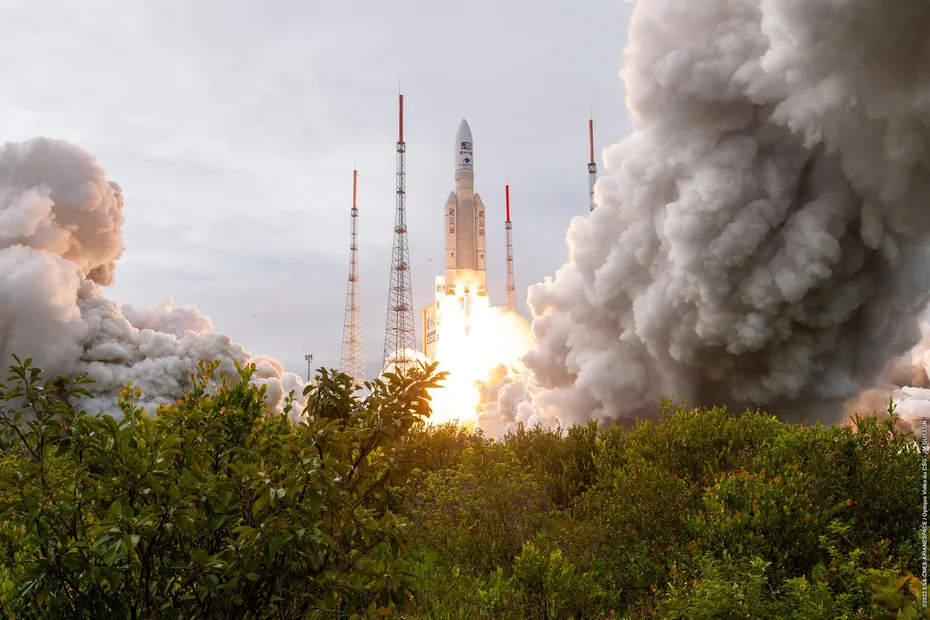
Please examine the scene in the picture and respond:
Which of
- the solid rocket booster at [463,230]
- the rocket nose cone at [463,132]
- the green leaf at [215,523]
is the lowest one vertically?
the green leaf at [215,523]

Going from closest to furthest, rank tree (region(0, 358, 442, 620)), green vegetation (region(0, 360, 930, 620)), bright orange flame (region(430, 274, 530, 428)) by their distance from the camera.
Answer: tree (region(0, 358, 442, 620)) < green vegetation (region(0, 360, 930, 620)) < bright orange flame (region(430, 274, 530, 428))

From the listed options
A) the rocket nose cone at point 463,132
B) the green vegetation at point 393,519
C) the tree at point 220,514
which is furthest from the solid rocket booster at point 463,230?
the tree at point 220,514

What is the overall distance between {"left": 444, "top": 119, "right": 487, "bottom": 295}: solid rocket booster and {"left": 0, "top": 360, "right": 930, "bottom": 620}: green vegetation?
30.3m

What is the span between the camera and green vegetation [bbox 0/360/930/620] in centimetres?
404

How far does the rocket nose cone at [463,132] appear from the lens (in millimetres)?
43469

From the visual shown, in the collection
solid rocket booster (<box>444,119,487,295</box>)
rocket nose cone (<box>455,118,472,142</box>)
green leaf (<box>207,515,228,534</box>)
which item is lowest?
green leaf (<box>207,515,228,534</box>)

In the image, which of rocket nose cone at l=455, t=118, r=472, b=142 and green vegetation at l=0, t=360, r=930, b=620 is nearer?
green vegetation at l=0, t=360, r=930, b=620

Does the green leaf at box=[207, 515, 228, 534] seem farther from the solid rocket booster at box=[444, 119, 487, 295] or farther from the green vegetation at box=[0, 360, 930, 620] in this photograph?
the solid rocket booster at box=[444, 119, 487, 295]

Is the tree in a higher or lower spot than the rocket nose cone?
lower

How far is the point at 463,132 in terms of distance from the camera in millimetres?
43500

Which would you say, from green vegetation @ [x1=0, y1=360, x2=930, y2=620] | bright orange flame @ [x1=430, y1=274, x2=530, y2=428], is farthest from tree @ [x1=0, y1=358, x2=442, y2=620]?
bright orange flame @ [x1=430, y1=274, x2=530, y2=428]

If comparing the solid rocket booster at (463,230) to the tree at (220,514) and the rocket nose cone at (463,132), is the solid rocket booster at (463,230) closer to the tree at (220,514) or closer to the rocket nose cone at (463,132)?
the rocket nose cone at (463,132)

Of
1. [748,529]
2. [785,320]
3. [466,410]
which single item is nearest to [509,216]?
[466,410]

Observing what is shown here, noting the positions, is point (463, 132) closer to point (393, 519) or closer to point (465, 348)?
point (465, 348)
